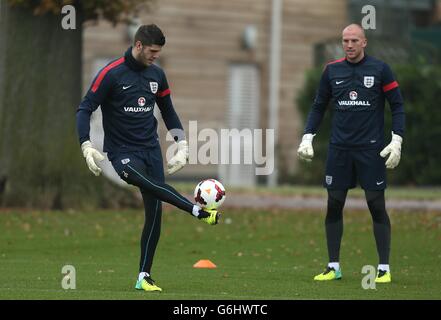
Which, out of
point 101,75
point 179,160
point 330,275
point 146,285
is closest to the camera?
point 146,285

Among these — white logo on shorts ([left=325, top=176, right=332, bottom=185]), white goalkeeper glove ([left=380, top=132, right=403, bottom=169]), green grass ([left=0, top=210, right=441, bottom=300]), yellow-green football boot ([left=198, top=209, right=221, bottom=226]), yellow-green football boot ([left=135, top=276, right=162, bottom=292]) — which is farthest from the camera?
white logo on shorts ([left=325, top=176, right=332, bottom=185])

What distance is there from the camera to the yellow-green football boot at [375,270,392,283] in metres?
11.9

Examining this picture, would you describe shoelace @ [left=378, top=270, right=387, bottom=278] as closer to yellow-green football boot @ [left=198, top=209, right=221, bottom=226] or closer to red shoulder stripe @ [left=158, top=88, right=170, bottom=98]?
yellow-green football boot @ [left=198, top=209, right=221, bottom=226]

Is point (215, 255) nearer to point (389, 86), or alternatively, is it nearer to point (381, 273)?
point (381, 273)

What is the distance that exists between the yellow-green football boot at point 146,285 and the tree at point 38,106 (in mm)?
9548

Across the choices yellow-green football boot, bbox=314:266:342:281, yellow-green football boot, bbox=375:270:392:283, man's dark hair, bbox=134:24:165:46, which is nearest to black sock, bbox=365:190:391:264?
yellow-green football boot, bbox=375:270:392:283

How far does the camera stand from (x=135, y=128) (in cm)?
1105

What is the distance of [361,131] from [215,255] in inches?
144

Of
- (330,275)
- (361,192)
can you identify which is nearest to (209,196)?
(330,275)

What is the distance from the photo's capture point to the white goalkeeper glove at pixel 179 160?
11484 mm

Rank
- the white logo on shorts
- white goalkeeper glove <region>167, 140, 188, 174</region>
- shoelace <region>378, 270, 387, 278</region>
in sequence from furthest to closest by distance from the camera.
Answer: the white logo on shorts → shoelace <region>378, 270, 387, 278</region> → white goalkeeper glove <region>167, 140, 188, 174</region>

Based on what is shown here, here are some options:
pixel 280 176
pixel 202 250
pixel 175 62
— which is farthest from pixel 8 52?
pixel 280 176

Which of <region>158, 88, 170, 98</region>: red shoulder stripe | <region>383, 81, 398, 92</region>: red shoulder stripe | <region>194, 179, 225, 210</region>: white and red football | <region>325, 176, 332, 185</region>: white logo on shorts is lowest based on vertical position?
<region>194, 179, 225, 210</region>: white and red football
